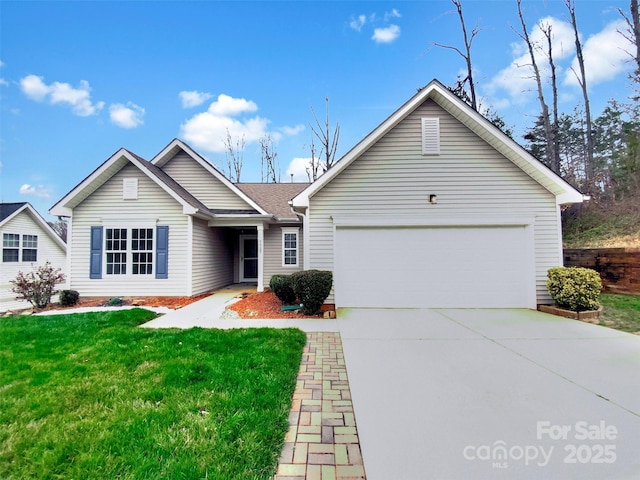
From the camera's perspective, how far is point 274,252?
12.7 metres

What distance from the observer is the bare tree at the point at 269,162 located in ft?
86.9

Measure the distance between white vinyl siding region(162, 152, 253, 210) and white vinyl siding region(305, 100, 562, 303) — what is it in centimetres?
536

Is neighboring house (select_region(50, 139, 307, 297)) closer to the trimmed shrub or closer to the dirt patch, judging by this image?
the dirt patch

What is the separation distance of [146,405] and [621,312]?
32.0 feet

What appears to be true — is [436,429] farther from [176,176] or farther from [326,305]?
Result: [176,176]

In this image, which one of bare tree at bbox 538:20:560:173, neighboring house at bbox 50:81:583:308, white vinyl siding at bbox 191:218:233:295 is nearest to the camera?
neighboring house at bbox 50:81:583:308

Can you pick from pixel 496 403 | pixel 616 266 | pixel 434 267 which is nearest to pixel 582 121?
pixel 616 266

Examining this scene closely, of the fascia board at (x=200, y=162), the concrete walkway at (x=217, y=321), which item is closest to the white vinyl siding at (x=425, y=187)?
the concrete walkway at (x=217, y=321)

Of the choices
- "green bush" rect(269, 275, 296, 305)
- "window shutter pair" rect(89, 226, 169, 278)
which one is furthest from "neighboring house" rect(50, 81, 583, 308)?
"window shutter pair" rect(89, 226, 169, 278)

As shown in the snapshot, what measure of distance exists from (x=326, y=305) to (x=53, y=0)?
39.4 ft

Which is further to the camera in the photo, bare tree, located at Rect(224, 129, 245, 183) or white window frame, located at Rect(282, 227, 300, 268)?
bare tree, located at Rect(224, 129, 245, 183)

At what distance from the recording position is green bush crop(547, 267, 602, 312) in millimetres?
6676

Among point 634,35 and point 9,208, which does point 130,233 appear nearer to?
point 9,208

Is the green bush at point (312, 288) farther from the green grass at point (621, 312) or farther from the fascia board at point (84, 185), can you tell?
the fascia board at point (84, 185)
